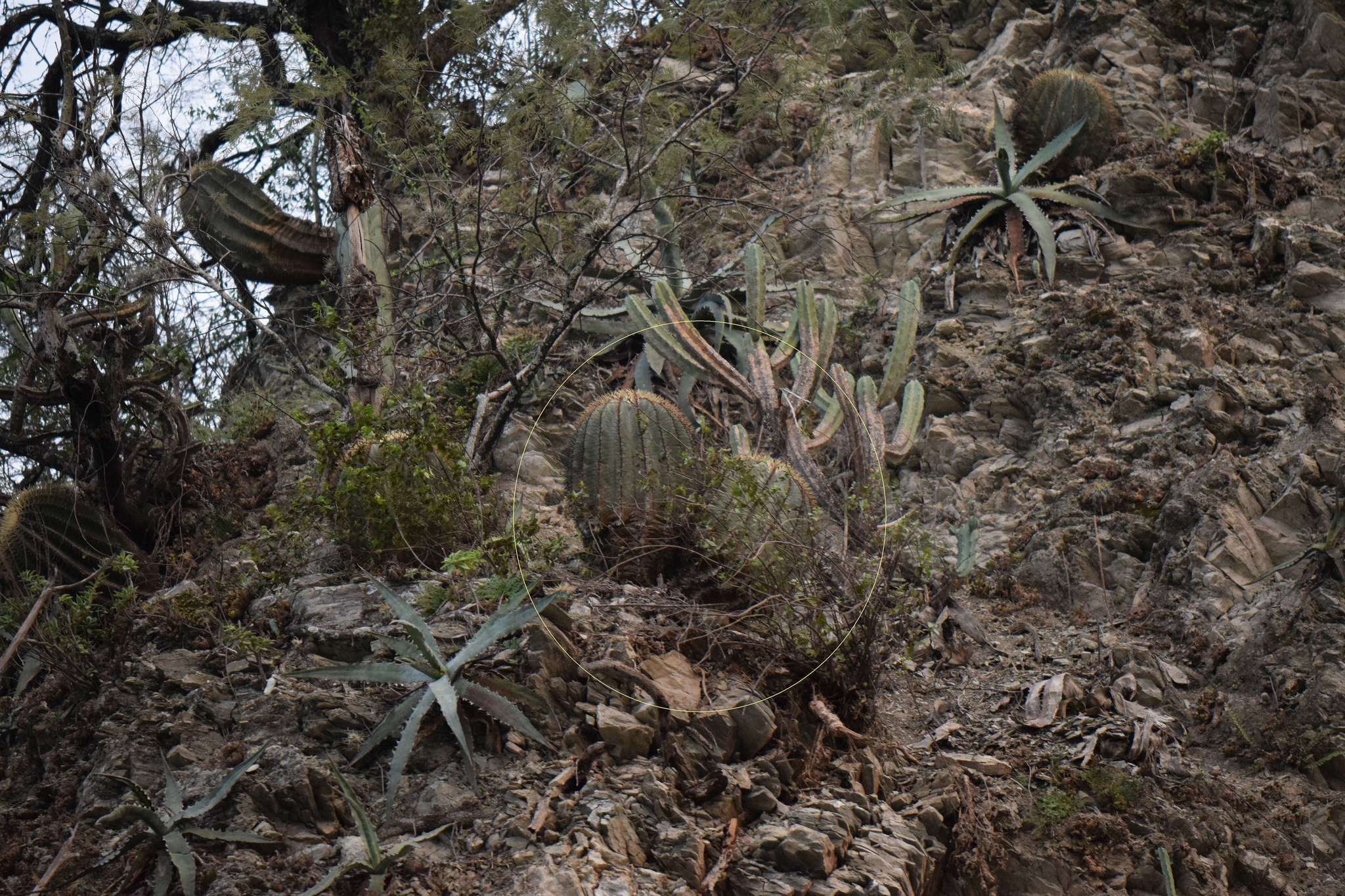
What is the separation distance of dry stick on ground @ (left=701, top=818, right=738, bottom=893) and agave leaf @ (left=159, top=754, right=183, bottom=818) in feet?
5.78

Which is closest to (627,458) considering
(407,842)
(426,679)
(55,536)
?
(426,679)

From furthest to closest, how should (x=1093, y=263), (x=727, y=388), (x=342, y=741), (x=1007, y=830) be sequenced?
1. (x=1093, y=263)
2. (x=727, y=388)
3. (x=1007, y=830)
4. (x=342, y=741)

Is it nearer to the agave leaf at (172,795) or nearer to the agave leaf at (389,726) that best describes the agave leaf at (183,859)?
the agave leaf at (172,795)

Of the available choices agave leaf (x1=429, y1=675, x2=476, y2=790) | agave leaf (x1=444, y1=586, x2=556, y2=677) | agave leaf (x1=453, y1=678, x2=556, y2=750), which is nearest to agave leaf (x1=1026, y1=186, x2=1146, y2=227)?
agave leaf (x1=444, y1=586, x2=556, y2=677)

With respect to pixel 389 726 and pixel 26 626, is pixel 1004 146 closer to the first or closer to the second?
pixel 389 726

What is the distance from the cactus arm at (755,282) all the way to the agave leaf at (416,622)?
2925 mm

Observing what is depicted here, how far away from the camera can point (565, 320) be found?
252 inches

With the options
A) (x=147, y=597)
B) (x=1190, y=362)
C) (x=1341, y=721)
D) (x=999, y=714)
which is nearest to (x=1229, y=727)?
(x=1341, y=721)

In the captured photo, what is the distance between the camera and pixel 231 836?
12.6ft

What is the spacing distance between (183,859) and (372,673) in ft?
2.89

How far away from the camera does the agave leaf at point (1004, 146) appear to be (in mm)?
7762

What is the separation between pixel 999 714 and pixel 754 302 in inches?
106

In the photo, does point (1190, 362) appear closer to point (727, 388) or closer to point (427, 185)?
point (727, 388)

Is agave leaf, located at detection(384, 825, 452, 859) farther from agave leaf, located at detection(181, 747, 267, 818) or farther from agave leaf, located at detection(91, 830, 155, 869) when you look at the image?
agave leaf, located at detection(91, 830, 155, 869)
